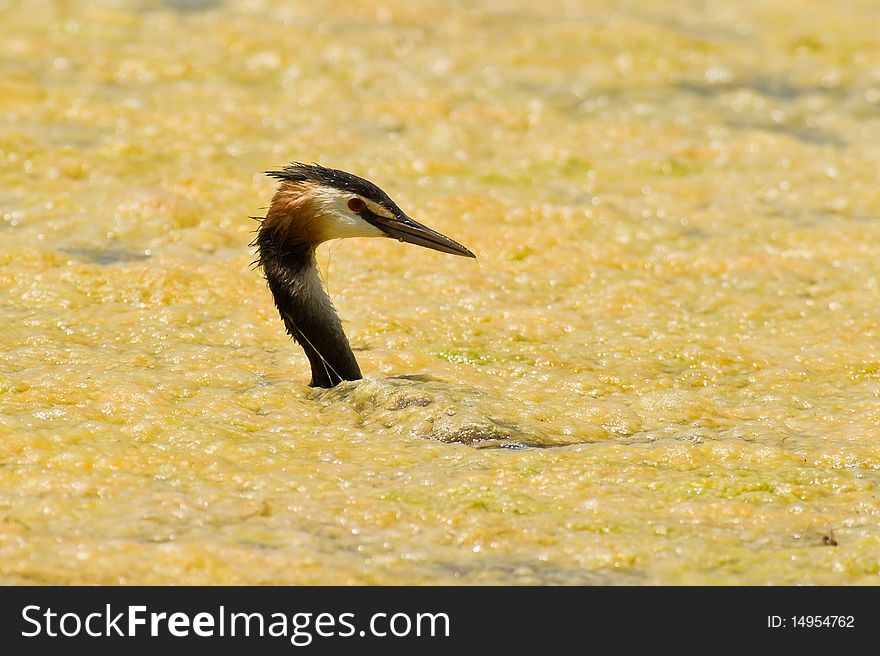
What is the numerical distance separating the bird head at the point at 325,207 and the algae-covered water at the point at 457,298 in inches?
22.5

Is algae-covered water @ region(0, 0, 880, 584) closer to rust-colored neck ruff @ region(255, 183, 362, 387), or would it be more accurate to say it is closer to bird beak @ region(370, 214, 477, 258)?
rust-colored neck ruff @ region(255, 183, 362, 387)

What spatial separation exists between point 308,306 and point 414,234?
0.49 meters

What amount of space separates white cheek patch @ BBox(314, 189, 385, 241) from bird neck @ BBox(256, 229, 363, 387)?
0.10 metres

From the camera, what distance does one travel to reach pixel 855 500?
384cm

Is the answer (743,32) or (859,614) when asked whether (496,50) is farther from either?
(859,614)

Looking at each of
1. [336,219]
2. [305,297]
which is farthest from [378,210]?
[305,297]

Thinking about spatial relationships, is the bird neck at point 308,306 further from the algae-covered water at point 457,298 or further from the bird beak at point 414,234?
the bird beak at point 414,234

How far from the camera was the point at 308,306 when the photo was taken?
4.66m

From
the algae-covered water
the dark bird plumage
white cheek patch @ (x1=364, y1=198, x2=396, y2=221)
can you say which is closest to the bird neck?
the dark bird plumage

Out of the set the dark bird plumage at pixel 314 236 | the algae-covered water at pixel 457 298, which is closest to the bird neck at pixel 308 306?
the dark bird plumage at pixel 314 236

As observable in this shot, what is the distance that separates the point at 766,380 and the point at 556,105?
3.23 metres

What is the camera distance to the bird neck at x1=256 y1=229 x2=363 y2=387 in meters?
4.65

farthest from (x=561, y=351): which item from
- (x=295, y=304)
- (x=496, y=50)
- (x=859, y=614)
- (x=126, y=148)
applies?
(x=496, y=50)

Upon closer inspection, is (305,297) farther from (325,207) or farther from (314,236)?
(325,207)
